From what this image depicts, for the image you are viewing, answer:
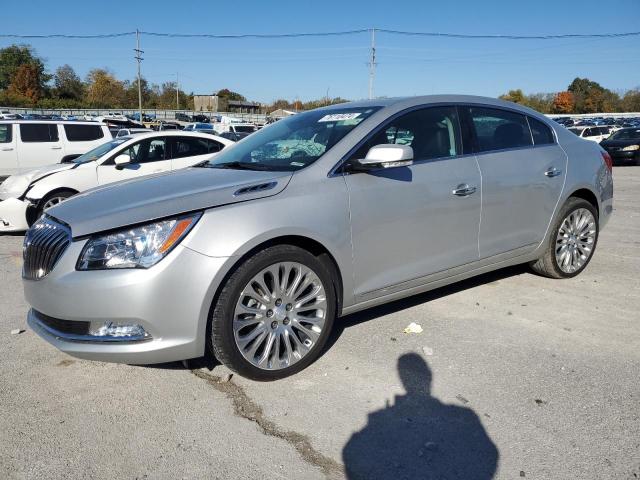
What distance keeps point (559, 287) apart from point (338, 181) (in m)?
2.78

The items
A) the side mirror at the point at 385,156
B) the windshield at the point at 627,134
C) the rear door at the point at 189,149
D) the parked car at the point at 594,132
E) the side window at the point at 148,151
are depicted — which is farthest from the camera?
the parked car at the point at 594,132

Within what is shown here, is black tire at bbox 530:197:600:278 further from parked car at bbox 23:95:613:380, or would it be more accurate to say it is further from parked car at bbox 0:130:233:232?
parked car at bbox 0:130:233:232

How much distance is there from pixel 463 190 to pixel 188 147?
241 inches

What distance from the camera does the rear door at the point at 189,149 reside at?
345 inches

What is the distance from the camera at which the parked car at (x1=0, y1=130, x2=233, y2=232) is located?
7637mm

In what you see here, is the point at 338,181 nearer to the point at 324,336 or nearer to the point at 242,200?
the point at 242,200

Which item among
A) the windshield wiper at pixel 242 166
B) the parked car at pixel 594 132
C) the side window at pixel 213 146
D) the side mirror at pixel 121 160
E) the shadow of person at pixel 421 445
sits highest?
the parked car at pixel 594 132

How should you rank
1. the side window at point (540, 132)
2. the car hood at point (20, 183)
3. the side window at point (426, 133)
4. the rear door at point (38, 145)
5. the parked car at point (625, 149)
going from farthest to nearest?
the parked car at point (625, 149) < the rear door at point (38, 145) < the car hood at point (20, 183) < the side window at point (540, 132) < the side window at point (426, 133)

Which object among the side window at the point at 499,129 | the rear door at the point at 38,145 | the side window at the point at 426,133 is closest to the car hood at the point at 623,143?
the side window at the point at 499,129

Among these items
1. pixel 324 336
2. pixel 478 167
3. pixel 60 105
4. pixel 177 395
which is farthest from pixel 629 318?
pixel 60 105

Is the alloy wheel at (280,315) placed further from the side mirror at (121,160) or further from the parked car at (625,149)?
the parked car at (625,149)

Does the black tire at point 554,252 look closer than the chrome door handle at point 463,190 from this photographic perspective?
No

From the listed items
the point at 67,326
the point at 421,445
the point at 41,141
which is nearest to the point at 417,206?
the point at 421,445

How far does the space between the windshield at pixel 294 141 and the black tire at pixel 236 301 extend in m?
0.63
